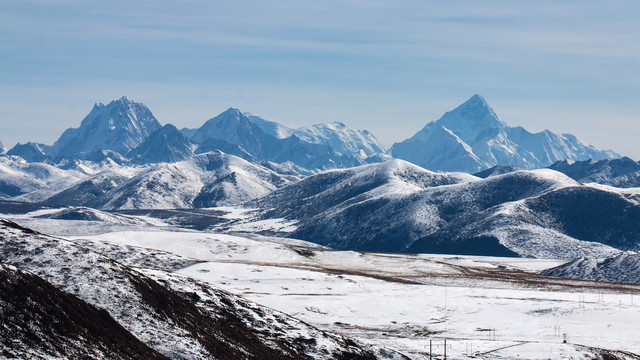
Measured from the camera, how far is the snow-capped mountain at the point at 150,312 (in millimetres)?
51312

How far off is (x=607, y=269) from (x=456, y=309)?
81.5 metres

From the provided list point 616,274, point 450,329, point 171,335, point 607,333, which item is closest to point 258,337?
point 171,335

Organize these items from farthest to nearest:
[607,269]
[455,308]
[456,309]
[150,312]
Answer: [607,269] < [455,308] < [456,309] < [150,312]

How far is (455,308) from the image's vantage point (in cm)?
9881

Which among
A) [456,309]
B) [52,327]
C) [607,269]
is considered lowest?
[456,309]

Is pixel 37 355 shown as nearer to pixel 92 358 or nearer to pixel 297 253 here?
pixel 92 358

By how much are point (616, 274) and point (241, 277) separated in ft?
290

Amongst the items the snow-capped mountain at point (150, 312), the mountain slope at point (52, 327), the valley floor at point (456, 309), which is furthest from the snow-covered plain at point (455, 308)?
the mountain slope at point (52, 327)

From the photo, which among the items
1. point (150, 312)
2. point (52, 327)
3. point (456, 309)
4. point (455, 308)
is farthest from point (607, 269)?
point (52, 327)

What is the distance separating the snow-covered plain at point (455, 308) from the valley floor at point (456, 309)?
12 cm

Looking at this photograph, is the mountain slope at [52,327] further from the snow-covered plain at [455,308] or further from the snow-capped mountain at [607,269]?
the snow-capped mountain at [607,269]

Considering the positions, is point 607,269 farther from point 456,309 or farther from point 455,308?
point 456,309

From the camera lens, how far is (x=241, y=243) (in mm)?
170750

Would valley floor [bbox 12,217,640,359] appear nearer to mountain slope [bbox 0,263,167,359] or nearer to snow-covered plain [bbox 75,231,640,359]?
snow-covered plain [bbox 75,231,640,359]
